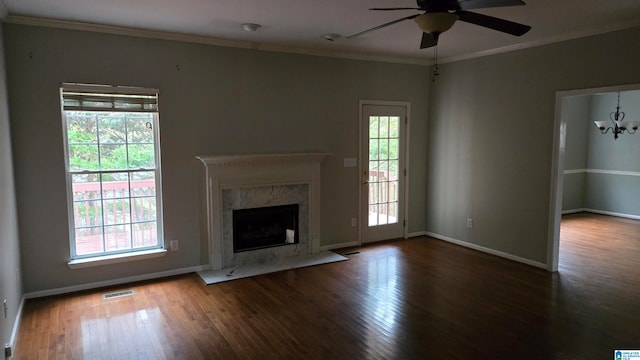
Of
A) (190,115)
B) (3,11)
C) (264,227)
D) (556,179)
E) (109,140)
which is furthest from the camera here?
(264,227)

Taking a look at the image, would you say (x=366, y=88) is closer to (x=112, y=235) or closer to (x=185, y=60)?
Answer: (x=185, y=60)

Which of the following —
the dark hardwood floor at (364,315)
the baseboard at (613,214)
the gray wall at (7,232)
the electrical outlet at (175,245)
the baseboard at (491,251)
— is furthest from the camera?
the baseboard at (613,214)

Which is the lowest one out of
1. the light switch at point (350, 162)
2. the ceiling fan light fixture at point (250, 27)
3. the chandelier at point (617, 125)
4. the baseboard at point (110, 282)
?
the baseboard at point (110, 282)

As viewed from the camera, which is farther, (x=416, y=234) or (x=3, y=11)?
(x=416, y=234)

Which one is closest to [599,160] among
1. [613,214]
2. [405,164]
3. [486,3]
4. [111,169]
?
[613,214]

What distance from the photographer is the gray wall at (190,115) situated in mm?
3928

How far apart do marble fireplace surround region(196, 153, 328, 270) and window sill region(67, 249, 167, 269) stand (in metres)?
0.61

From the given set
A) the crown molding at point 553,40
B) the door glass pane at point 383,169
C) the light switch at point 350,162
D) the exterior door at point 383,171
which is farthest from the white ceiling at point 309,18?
the light switch at point 350,162

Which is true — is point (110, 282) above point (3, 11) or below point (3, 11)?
below

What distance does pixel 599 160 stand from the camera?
8.30 metres

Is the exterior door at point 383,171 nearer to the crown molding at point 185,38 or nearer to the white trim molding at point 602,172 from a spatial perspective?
the crown molding at point 185,38

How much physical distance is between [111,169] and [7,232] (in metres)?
1.20

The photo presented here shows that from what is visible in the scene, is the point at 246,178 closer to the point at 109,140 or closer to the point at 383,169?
the point at 109,140

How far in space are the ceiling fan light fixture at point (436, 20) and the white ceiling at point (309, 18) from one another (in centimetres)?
88
